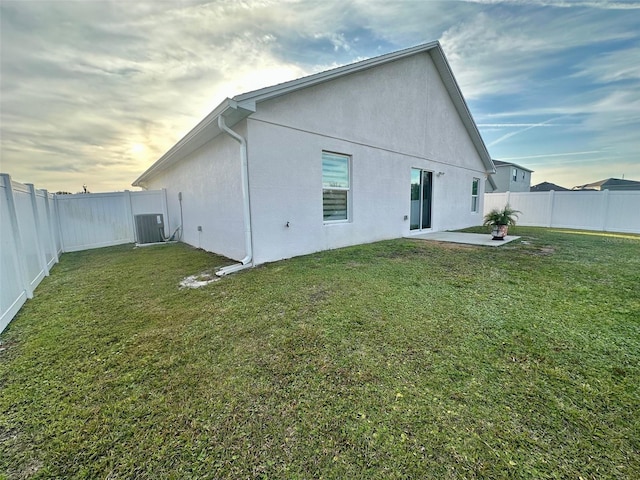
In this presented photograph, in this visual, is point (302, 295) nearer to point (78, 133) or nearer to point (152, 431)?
point (152, 431)

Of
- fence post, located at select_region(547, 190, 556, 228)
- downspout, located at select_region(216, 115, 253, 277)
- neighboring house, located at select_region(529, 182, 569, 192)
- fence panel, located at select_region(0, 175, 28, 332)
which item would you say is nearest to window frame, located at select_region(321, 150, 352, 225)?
downspout, located at select_region(216, 115, 253, 277)

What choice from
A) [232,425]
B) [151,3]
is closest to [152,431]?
[232,425]

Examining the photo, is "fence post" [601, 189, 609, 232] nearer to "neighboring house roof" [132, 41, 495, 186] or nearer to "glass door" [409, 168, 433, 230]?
Result: "neighboring house roof" [132, 41, 495, 186]

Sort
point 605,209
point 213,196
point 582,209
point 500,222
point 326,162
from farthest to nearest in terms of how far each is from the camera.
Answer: point 582,209 < point 605,209 < point 500,222 < point 213,196 < point 326,162

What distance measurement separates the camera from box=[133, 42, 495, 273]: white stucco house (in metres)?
5.29

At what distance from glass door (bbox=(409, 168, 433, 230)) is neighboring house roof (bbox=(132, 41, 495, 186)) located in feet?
11.0

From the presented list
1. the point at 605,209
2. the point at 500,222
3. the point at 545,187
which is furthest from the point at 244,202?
the point at 545,187

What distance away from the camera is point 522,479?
1.20 meters

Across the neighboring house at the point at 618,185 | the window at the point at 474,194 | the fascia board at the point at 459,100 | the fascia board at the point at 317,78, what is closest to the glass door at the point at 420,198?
the fascia board at the point at 459,100

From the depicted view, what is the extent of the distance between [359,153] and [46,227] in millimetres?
8353

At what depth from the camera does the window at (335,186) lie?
6520 mm

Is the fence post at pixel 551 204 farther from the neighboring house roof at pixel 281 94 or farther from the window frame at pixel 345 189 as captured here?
the window frame at pixel 345 189

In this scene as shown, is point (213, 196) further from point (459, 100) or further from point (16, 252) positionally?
point (459, 100)

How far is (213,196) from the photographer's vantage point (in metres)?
6.92
